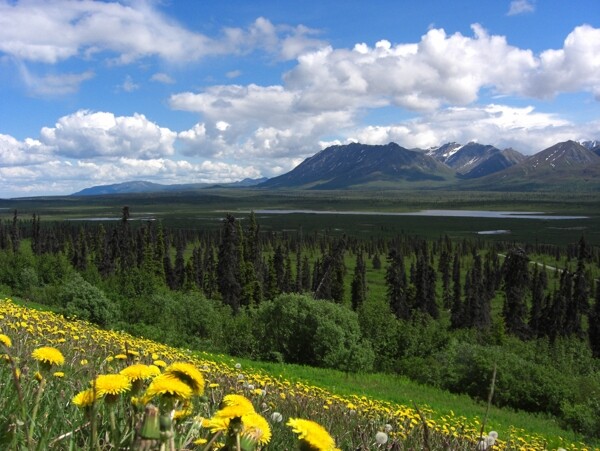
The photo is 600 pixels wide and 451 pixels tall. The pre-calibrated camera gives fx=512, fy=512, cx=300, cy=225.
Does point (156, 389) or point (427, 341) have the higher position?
point (156, 389)

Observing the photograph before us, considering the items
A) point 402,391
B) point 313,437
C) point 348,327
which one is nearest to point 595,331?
point 348,327

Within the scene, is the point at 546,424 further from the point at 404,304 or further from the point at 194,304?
the point at 404,304

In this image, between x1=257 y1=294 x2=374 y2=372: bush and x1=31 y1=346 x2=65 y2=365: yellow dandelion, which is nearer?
x1=31 y1=346 x2=65 y2=365: yellow dandelion

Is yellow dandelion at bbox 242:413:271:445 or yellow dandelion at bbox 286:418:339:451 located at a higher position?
yellow dandelion at bbox 286:418:339:451

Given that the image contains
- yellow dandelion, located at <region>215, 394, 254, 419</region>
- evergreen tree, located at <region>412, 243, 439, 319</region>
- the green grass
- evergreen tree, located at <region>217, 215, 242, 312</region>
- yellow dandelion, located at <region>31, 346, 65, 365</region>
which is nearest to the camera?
yellow dandelion, located at <region>215, 394, 254, 419</region>

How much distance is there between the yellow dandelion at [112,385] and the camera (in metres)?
1.98

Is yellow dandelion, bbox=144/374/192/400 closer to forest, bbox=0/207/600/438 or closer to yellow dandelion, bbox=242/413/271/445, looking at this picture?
yellow dandelion, bbox=242/413/271/445

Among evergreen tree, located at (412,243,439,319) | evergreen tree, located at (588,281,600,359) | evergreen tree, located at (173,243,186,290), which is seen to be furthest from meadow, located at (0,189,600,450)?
evergreen tree, located at (173,243,186,290)

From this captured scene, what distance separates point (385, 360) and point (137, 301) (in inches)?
788

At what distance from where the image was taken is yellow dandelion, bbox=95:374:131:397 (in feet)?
6.50

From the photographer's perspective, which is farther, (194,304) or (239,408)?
(194,304)

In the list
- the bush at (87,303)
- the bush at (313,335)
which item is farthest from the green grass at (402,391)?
the bush at (87,303)

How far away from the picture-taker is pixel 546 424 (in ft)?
78.8

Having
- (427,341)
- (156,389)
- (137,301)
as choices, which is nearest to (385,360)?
(427,341)
